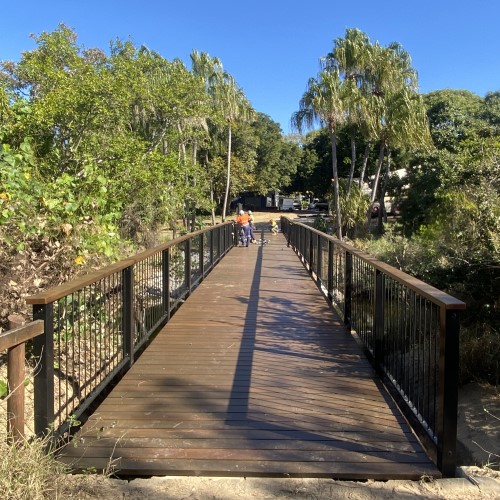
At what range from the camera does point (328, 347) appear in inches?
212

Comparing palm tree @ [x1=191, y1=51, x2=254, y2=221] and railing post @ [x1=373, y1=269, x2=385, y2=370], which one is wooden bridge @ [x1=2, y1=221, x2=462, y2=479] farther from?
palm tree @ [x1=191, y1=51, x2=254, y2=221]

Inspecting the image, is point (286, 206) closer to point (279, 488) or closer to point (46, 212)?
point (46, 212)

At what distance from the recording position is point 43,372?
291cm

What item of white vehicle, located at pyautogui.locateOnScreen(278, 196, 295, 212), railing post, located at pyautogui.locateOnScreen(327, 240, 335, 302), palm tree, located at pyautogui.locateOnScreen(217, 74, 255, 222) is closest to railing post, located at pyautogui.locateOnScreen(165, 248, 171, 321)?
railing post, located at pyautogui.locateOnScreen(327, 240, 335, 302)

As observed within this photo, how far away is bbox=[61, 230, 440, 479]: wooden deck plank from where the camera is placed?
295 centimetres

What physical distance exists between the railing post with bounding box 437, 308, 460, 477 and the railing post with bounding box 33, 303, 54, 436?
222 cm

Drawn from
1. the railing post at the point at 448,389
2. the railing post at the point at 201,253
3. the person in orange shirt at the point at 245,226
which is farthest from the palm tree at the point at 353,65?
the railing post at the point at 448,389

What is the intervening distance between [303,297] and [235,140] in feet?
124

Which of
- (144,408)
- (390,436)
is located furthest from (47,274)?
(390,436)

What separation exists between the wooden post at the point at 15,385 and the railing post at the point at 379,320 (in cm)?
292

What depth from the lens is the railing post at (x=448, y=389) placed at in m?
2.78

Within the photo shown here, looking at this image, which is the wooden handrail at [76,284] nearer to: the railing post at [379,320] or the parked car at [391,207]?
the railing post at [379,320]

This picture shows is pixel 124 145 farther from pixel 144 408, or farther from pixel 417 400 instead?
pixel 417 400

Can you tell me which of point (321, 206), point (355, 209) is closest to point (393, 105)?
point (355, 209)
